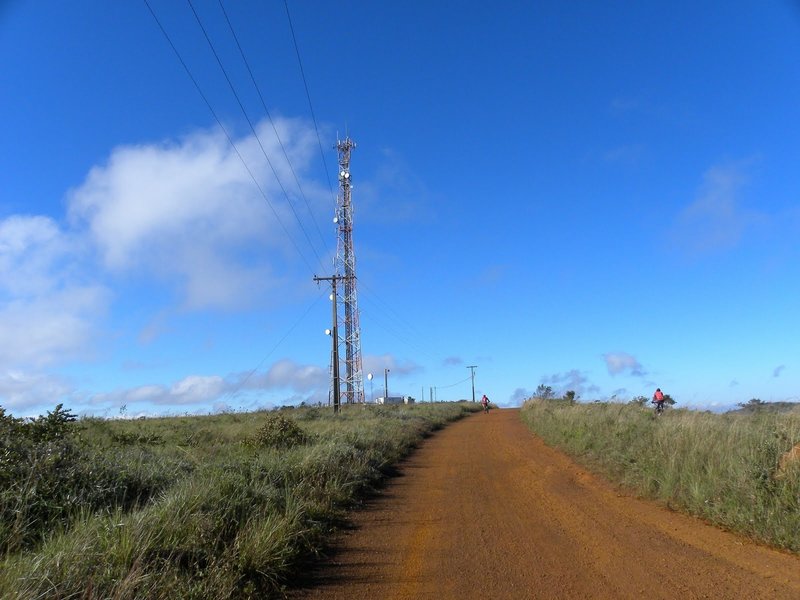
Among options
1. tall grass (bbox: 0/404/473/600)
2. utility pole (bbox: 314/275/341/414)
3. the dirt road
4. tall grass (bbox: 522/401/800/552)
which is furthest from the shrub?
utility pole (bbox: 314/275/341/414)

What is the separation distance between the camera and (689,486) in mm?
8828

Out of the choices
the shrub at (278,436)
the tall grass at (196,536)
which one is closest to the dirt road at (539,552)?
the tall grass at (196,536)

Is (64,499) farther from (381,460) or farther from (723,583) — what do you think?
(381,460)

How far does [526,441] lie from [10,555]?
17443 millimetres

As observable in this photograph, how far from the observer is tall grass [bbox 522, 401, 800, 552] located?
23.3 ft

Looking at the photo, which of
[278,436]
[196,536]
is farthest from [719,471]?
[278,436]

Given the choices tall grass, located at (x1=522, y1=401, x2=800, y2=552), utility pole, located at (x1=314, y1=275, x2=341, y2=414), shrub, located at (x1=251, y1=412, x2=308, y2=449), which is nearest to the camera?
tall grass, located at (x1=522, y1=401, x2=800, y2=552)

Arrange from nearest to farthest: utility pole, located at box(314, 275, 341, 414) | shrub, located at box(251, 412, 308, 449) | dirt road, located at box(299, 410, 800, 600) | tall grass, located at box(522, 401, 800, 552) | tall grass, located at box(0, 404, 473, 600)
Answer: tall grass, located at box(0, 404, 473, 600) < dirt road, located at box(299, 410, 800, 600) < tall grass, located at box(522, 401, 800, 552) < shrub, located at box(251, 412, 308, 449) < utility pole, located at box(314, 275, 341, 414)

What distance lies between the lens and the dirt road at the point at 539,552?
5699 mm

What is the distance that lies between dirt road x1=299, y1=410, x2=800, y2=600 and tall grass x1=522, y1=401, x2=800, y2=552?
299 millimetres

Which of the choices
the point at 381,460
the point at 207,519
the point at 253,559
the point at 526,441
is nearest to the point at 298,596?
the point at 253,559

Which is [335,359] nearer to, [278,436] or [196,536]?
[278,436]

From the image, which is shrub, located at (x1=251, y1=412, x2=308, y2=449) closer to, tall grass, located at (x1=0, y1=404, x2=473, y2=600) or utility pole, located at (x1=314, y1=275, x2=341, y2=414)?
tall grass, located at (x1=0, y1=404, x2=473, y2=600)

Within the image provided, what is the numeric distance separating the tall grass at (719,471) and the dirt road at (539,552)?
0.98 feet
